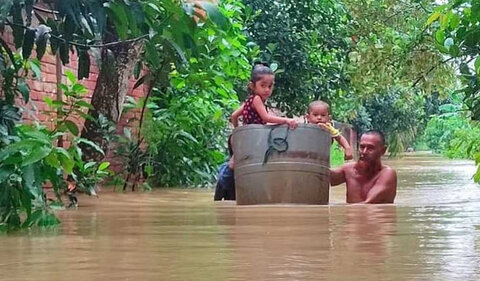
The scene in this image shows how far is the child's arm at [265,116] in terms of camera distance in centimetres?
609

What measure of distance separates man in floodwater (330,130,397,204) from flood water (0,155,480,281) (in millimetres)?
1373

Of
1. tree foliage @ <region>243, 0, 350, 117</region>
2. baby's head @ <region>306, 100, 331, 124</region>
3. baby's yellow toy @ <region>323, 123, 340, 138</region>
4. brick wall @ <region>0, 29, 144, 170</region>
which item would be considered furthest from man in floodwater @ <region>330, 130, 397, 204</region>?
tree foliage @ <region>243, 0, 350, 117</region>

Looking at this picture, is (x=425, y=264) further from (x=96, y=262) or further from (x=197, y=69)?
(x=197, y=69)

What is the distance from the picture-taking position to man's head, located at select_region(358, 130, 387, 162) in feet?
20.7

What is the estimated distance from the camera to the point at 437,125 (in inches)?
1718

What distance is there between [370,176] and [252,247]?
Result: 12.0 ft

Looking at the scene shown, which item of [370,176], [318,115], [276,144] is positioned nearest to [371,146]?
[370,176]

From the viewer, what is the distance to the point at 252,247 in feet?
9.42

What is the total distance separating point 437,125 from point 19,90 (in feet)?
133

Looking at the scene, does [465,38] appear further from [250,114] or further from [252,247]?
[252,247]

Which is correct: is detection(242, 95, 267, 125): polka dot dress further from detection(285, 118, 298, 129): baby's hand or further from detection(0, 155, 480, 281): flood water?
detection(0, 155, 480, 281): flood water

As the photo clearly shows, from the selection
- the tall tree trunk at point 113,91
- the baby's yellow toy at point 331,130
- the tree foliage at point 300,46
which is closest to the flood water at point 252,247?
the baby's yellow toy at point 331,130

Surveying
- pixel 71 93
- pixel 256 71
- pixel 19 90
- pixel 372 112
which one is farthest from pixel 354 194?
pixel 372 112

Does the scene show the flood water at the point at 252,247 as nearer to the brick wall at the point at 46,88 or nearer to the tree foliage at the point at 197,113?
the brick wall at the point at 46,88
